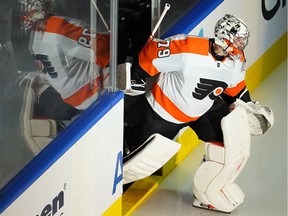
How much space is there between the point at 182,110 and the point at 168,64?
0.29 meters

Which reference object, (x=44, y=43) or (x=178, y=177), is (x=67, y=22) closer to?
(x=44, y=43)

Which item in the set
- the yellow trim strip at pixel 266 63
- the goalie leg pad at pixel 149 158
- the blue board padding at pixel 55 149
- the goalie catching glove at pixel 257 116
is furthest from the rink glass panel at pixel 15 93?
the yellow trim strip at pixel 266 63

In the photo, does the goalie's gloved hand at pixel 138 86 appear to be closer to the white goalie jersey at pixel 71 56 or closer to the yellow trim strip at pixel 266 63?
the white goalie jersey at pixel 71 56

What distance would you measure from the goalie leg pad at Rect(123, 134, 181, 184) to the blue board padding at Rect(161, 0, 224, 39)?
68cm

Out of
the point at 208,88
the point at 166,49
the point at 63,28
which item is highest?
the point at 63,28

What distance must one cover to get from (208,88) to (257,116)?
1.43ft

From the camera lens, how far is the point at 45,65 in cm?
379

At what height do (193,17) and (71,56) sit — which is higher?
(71,56)

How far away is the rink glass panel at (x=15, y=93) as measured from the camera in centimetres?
355

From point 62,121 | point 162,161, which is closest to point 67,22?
point 62,121

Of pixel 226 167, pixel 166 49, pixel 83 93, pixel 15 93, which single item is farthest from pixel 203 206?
pixel 15 93

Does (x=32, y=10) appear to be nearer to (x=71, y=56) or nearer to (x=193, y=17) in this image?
(x=71, y=56)

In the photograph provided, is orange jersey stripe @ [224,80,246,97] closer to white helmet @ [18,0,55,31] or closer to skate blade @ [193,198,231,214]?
skate blade @ [193,198,231,214]

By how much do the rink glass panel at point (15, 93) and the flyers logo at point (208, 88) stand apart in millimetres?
750
